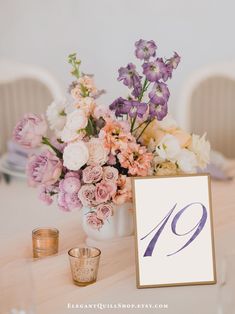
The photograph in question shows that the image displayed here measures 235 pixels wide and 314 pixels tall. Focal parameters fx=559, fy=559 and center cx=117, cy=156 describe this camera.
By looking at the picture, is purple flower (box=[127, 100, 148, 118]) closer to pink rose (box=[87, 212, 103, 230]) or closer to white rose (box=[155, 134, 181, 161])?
white rose (box=[155, 134, 181, 161])

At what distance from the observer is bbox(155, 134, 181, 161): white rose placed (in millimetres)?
1159

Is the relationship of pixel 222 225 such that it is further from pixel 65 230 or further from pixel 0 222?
pixel 0 222

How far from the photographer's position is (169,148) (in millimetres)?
1162

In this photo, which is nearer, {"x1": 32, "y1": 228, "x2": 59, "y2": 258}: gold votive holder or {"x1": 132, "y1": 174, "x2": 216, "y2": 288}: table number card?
{"x1": 132, "y1": 174, "x2": 216, "y2": 288}: table number card

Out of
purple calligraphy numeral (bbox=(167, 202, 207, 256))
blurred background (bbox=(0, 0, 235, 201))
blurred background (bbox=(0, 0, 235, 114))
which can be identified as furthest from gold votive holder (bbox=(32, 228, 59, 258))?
blurred background (bbox=(0, 0, 235, 114))

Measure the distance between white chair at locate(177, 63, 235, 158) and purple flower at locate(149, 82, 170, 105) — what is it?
1.18m

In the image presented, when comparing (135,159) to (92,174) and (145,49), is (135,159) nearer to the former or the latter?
(92,174)

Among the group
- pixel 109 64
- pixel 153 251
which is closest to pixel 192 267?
→ pixel 153 251

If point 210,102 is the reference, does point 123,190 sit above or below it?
below

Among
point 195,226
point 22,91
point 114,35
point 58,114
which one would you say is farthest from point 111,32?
point 195,226

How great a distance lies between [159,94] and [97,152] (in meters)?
0.17

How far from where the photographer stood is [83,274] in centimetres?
106

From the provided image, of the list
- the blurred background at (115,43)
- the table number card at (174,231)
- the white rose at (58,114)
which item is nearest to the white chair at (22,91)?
the blurred background at (115,43)

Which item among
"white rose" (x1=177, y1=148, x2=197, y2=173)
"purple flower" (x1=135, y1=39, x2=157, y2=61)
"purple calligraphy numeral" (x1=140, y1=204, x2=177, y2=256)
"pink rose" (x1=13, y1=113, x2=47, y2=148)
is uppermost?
"purple flower" (x1=135, y1=39, x2=157, y2=61)
